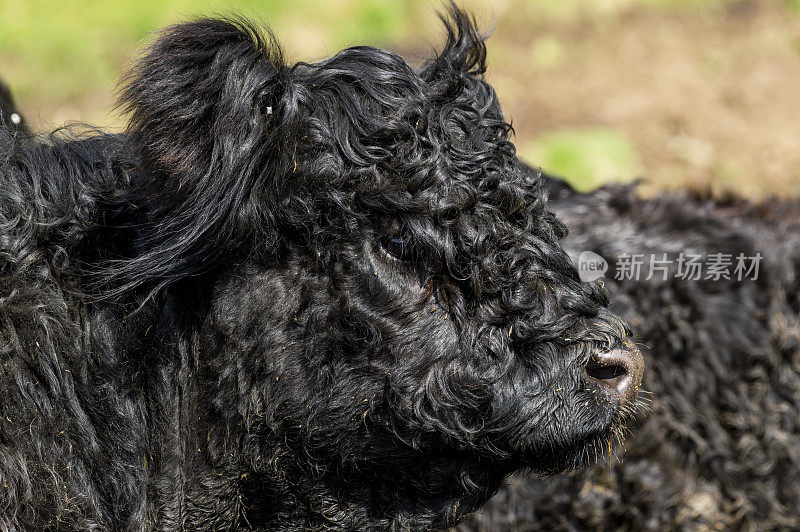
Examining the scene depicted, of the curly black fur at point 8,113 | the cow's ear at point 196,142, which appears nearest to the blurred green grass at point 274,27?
the curly black fur at point 8,113

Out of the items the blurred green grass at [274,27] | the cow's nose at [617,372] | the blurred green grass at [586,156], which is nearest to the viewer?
the cow's nose at [617,372]

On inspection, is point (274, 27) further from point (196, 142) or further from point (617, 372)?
point (617, 372)

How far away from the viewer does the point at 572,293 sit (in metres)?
2.46

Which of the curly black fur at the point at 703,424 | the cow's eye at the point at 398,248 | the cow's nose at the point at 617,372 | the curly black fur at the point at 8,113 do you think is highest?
the curly black fur at the point at 8,113

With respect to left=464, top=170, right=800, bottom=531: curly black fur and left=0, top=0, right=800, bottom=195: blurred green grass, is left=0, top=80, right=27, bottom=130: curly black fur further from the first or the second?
left=0, top=0, right=800, bottom=195: blurred green grass

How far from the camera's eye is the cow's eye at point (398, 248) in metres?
2.40

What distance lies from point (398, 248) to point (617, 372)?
710 millimetres

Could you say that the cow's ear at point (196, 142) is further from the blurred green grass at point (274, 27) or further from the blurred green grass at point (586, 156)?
the blurred green grass at point (274, 27)

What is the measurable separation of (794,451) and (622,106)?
6068 mm

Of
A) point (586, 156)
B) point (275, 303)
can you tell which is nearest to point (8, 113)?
point (275, 303)

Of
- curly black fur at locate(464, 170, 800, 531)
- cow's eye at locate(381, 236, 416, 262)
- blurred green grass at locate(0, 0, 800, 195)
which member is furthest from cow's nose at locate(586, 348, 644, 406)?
blurred green grass at locate(0, 0, 800, 195)

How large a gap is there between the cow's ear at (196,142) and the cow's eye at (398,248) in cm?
36

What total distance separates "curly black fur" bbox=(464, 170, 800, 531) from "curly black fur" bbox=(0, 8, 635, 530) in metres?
1.44

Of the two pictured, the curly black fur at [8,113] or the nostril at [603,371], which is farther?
the curly black fur at [8,113]
